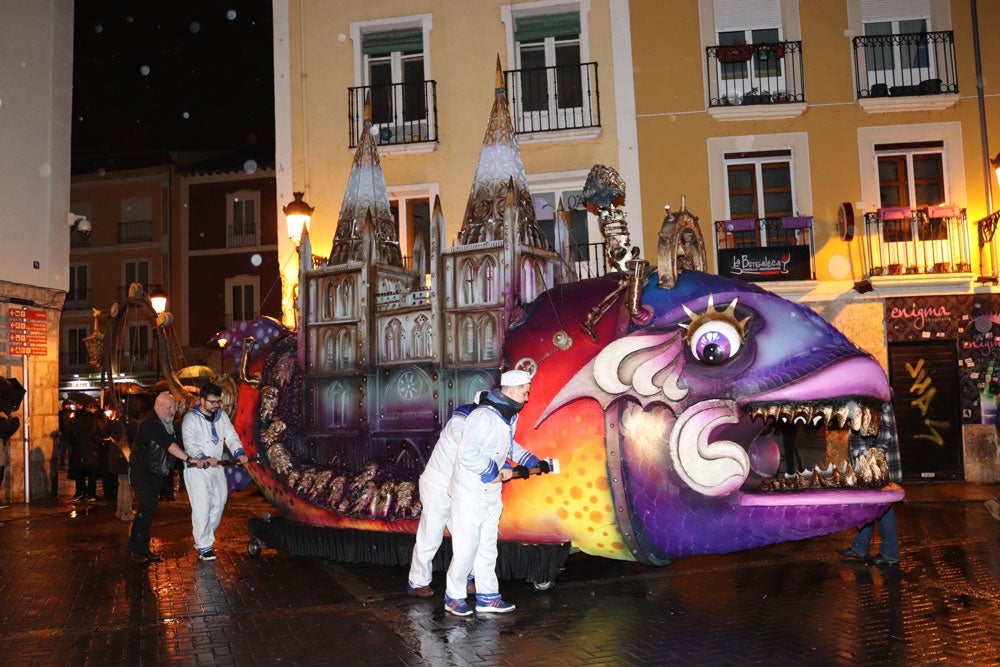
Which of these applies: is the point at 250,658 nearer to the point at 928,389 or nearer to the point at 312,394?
the point at 312,394

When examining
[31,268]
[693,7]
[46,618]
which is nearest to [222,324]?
[31,268]

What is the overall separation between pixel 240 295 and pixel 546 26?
2049cm

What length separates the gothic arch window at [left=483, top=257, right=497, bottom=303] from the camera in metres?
6.64

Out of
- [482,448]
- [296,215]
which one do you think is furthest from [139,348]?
[482,448]

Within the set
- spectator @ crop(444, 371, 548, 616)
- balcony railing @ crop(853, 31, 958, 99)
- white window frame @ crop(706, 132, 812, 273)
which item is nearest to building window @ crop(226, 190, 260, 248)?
white window frame @ crop(706, 132, 812, 273)

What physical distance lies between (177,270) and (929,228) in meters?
26.4

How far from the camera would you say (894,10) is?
46.2 ft

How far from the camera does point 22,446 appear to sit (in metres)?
13.5

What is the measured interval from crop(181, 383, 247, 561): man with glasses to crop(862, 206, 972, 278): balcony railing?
391 inches

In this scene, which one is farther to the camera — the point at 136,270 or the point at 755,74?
the point at 136,270

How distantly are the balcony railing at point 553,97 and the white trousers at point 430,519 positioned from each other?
908cm

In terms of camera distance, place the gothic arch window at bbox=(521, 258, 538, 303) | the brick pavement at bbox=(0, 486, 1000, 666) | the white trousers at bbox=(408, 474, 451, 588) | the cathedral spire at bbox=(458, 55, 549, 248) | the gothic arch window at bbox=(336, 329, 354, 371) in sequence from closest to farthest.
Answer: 1. the brick pavement at bbox=(0, 486, 1000, 666)
2. the white trousers at bbox=(408, 474, 451, 588)
3. the gothic arch window at bbox=(521, 258, 538, 303)
4. the cathedral spire at bbox=(458, 55, 549, 248)
5. the gothic arch window at bbox=(336, 329, 354, 371)

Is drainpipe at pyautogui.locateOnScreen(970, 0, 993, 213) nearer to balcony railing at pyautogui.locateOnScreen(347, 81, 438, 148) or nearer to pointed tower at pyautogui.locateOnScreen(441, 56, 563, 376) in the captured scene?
balcony railing at pyautogui.locateOnScreen(347, 81, 438, 148)

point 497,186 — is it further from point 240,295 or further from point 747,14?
point 240,295
